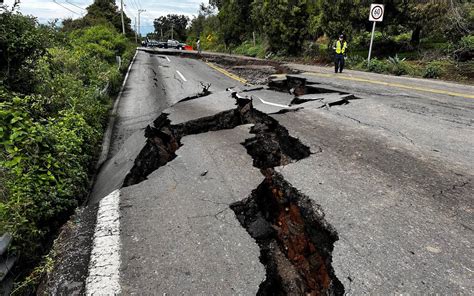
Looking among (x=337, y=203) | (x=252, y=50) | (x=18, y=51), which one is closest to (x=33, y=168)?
(x=337, y=203)

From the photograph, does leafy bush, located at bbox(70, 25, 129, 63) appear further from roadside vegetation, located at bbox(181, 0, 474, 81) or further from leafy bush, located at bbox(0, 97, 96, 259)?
leafy bush, located at bbox(0, 97, 96, 259)

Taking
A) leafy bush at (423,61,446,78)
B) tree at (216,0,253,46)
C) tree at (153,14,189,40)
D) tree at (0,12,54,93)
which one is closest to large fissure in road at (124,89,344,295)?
tree at (0,12,54,93)

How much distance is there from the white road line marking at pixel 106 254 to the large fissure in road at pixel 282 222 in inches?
33.2

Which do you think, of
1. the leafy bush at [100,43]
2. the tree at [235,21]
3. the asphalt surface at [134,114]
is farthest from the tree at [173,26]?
the asphalt surface at [134,114]

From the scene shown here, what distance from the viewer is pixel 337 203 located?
2.67 metres

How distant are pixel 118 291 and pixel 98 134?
4.24m

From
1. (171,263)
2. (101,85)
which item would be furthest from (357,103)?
(101,85)

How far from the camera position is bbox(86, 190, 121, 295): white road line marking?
1.90 metres

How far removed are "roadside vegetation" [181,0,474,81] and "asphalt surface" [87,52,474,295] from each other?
323 inches

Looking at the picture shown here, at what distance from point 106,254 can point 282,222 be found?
1.47 metres

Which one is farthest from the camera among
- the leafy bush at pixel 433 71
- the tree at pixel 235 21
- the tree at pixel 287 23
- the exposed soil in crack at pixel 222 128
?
the tree at pixel 235 21

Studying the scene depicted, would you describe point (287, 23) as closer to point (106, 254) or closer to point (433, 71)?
point (433, 71)

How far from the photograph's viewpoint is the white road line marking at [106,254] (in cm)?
190

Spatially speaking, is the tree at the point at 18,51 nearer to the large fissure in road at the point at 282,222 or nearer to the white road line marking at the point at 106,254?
the large fissure in road at the point at 282,222
